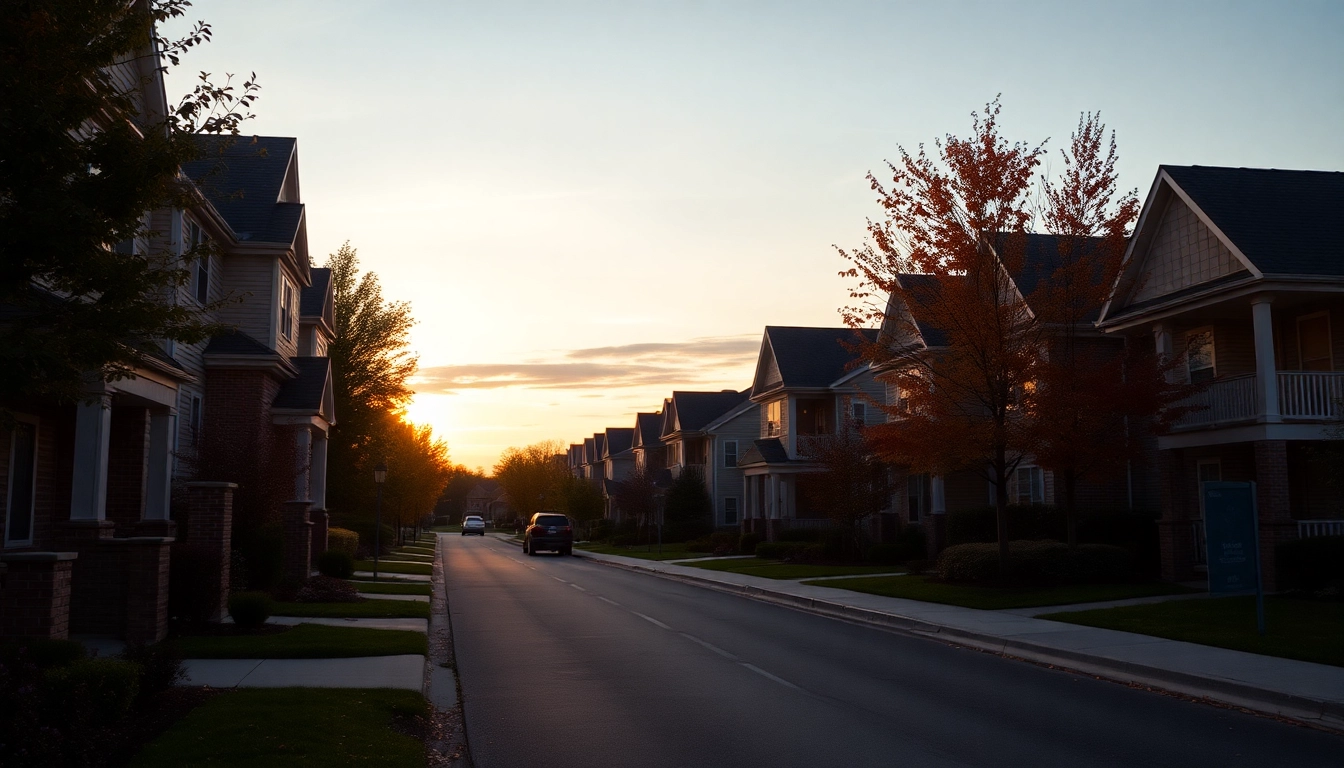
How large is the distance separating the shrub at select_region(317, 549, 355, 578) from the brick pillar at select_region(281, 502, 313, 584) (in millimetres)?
3083

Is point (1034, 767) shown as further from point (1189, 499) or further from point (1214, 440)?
point (1189, 499)

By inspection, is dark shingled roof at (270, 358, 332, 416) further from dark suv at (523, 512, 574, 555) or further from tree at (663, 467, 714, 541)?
tree at (663, 467, 714, 541)

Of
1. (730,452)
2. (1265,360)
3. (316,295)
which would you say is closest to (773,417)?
(730,452)

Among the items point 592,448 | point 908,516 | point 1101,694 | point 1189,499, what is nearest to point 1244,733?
point 1101,694

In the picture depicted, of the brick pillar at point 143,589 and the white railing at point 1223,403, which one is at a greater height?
the white railing at point 1223,403

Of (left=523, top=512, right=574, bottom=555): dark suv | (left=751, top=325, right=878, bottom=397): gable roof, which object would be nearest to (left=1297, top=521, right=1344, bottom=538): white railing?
(left=751, top=325, right=878, bottom=397): gable roof

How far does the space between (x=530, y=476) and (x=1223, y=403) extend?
87097 mm

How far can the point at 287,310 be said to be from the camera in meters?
27.8

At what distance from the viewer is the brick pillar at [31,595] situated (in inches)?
421

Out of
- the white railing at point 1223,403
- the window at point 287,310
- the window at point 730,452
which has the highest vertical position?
the window at point 287,310

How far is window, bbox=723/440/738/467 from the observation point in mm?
61875

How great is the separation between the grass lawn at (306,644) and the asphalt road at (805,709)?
92cm

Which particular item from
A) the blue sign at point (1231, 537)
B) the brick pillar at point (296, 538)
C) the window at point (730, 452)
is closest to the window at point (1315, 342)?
the blue sign at point (1231, 537)

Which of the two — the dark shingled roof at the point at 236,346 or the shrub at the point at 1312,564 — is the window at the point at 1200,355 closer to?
the shrub at the point at 1312,564
